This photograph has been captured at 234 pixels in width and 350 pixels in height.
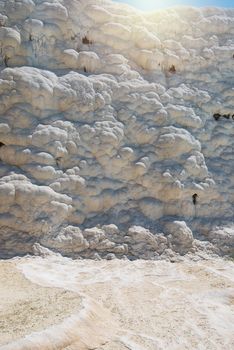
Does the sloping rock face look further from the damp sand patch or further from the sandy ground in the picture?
the damp sand patch

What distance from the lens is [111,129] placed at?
979 cm

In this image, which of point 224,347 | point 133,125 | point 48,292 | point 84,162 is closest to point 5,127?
point 84,162

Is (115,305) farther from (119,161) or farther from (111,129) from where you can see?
(111,129)

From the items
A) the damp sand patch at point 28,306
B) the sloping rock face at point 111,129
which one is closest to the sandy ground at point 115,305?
the damp sand patch at point 28,306

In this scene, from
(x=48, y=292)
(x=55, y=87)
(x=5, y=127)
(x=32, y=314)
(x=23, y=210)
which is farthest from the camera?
(x=55, y=87)

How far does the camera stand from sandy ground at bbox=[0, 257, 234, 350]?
477 cm

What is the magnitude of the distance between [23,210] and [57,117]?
222 cm

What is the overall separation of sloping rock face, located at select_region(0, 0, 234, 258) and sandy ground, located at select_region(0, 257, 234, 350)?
2.72 feet

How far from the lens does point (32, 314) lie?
5.09 m

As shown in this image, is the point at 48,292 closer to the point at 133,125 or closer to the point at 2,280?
the point at 2,280

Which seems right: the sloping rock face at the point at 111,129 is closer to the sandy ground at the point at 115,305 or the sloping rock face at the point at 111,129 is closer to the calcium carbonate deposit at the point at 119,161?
the calcium carbonate deposit at the point at 119,161

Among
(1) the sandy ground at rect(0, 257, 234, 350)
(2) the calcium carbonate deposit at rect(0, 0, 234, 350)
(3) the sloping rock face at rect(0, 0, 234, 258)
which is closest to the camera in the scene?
(1) the sandy ground at rect(0, 257, 234, 350)

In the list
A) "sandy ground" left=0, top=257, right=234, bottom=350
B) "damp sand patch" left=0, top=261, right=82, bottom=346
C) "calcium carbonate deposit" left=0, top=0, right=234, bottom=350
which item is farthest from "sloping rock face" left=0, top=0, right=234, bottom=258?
"damp sand patch" left=0, top=261, right=82, bottom=346

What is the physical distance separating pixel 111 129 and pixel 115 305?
458 centimetres
